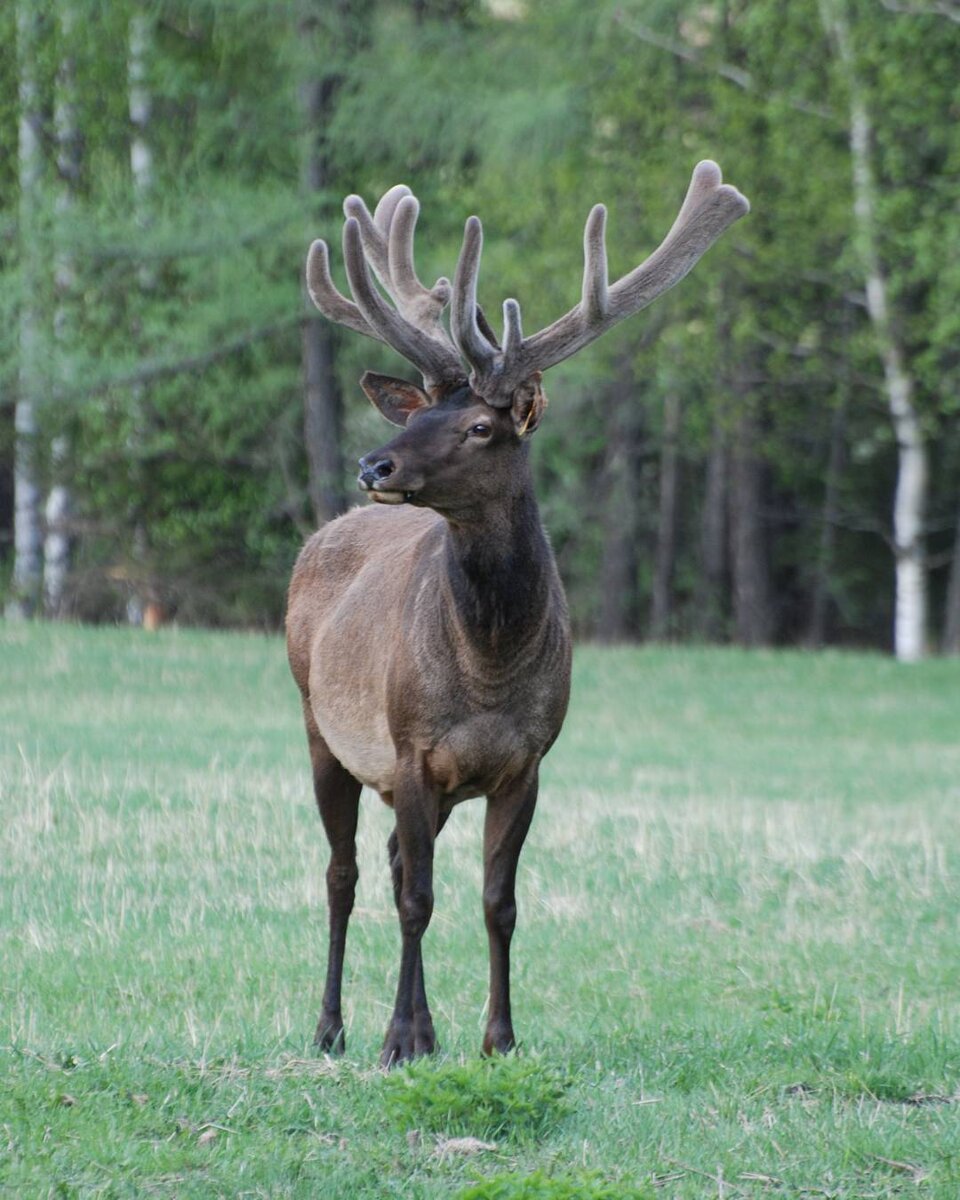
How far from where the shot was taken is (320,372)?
82.3 ft

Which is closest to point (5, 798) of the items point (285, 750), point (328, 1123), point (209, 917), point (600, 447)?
point (209, 917)

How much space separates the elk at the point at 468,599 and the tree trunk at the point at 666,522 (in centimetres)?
2853

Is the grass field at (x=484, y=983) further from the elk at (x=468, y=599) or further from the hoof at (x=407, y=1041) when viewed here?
the elk at (x=468, y=599)

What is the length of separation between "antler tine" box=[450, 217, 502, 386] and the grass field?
2.17 metres

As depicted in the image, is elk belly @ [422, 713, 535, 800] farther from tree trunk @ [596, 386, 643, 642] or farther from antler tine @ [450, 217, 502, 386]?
tree trunk @ [596, 386, 643, 642]

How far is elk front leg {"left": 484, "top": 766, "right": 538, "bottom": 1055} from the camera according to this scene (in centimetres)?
635

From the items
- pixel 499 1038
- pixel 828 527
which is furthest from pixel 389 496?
pixel 828 527

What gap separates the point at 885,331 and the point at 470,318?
721 inches

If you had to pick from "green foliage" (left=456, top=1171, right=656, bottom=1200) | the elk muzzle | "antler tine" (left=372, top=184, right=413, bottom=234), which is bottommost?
"green foliage" (left=456, top=1171, right=656, bottom=1200)

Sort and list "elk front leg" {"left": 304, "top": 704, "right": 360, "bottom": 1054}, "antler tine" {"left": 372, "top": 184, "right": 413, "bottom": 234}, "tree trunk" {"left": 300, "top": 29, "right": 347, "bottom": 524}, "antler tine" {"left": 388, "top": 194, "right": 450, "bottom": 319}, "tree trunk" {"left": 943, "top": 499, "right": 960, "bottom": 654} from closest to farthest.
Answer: "antler tine" {"left": 388, "top": 194, "right": 450, "bottom": 319} < "elk front leg" {"left": 304, "top": 704, "right": 360, "bottom": 1054} < "antler tine" {"left": 372, "top": 184, "right": 413, "bottom": 234} < "tree trunk" {"left": 300, "top": 29, "right": 347, "bottom": 524} < "tree trunk" {"left": 943, "top": 499, "right": 960, "bottom": 654}

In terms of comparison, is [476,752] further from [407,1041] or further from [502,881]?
[407,1041]

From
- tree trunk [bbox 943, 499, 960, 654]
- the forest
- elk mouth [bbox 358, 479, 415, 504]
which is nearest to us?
elk mouth [bbox 358, 479, 415, 504]

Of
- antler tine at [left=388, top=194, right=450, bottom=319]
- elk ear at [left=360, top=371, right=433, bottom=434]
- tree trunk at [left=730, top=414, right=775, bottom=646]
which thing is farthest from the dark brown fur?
tree trunk at [left=730, top=414, right=775, bottom=646]

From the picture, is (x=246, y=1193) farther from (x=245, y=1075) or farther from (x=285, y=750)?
(x=285, y=750)
